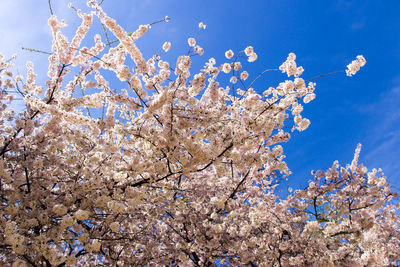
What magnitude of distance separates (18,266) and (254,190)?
25.9 ft

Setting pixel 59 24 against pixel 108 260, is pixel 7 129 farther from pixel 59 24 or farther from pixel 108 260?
pixel 108 260

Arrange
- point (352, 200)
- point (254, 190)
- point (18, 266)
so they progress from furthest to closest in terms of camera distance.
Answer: point (254, 190) → point (352, 200) → point (18, 266)

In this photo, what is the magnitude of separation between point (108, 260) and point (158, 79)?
20.3ft

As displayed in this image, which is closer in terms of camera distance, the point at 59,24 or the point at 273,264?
the point at 59,24

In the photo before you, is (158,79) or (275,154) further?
(275,154)

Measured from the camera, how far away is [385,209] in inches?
453

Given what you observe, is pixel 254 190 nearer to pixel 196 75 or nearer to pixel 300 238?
pixel 300 238

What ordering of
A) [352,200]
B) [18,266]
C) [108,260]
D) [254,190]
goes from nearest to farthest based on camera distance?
[18,266]
[108,260]
[352,200]
[254,190]

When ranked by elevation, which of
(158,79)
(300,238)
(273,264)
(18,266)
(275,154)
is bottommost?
(18,266)

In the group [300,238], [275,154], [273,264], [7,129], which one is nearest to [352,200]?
[300,238]

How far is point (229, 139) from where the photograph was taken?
5.39m

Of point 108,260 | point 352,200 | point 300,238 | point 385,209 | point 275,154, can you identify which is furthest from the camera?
point 385,209

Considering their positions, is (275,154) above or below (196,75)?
below

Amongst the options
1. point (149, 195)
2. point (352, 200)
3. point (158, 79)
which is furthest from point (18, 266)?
point (352, 200)
